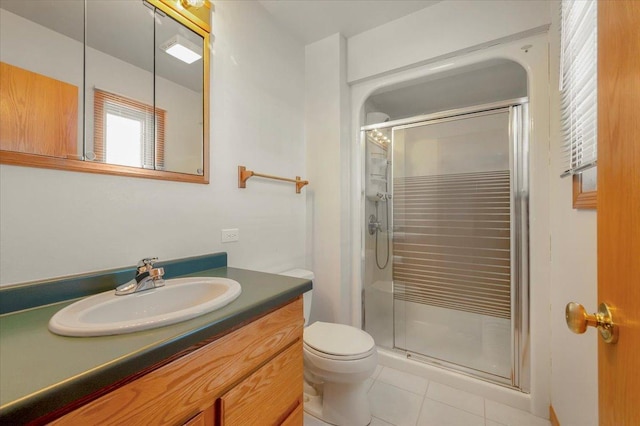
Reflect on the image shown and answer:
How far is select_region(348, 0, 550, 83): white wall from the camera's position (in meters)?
1.53

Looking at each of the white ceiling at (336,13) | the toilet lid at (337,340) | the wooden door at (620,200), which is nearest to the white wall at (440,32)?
the white ceiling at (336,13)

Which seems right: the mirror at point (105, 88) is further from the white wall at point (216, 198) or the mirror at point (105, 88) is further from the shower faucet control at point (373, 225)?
the shower faucet control at point (373, 225)

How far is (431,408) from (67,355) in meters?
1.78

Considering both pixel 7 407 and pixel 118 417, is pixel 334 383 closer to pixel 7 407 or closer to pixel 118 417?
pixel 118 417

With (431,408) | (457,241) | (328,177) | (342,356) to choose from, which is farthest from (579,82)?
(431,408)

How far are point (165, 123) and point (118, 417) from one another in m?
1.16

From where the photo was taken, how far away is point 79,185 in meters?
0.99

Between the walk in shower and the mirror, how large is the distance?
53.5 inches

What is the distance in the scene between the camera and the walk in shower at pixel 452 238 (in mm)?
1695

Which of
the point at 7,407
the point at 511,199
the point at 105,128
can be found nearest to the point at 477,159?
the point at 511,199

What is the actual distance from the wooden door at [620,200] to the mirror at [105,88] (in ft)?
4.85

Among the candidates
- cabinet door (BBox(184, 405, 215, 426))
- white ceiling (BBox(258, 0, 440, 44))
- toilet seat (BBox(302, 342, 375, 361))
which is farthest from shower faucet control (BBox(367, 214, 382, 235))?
cabinet door (BBox(184, 405, 215, 426))

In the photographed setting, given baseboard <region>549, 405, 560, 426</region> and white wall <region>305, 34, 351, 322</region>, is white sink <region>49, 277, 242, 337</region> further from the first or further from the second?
baseboard <region>549, 405, 560, 426</region>

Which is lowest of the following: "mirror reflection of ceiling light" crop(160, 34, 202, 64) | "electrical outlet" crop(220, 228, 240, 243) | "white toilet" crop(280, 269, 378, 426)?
"white toilet" crop(280, 269, 378, 426)
